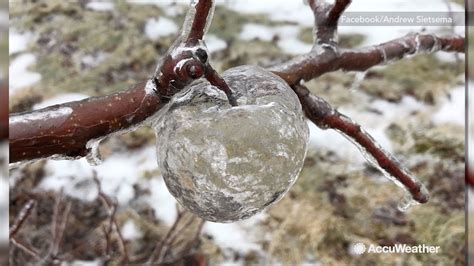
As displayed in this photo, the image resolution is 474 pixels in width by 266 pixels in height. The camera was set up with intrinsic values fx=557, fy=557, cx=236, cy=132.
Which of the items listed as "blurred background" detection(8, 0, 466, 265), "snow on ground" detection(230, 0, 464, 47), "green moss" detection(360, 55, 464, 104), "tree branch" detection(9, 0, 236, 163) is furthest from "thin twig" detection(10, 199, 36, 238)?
"green moss" detection(360, 55, 464, 104)

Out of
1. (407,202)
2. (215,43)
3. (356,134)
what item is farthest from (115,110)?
(215,43)

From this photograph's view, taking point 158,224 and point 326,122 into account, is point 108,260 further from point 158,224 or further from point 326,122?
point 326,122

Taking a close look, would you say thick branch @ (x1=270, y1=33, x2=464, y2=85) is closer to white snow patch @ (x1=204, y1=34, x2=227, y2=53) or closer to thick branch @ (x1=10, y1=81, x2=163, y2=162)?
thick branch @ (x1=10, y1=81, x2=163, y2=162)

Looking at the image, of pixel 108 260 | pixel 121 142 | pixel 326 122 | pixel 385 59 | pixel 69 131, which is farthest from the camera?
pixel 121 142

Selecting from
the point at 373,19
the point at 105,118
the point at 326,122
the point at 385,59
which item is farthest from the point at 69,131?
the point at 373,19

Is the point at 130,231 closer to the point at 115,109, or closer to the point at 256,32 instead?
the point at 256,32

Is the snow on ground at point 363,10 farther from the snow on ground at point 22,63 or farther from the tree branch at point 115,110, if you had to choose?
the tree branch at point 115,110

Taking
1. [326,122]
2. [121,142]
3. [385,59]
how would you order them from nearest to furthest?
[326,122] < [385,59] < [121,142]
